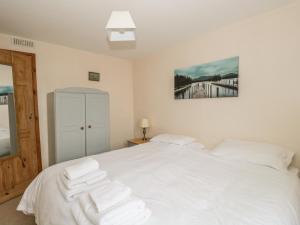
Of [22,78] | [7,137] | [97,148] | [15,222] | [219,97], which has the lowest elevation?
[15,222]

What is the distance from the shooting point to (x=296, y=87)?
1.79 metres

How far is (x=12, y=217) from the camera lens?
78.4 inches

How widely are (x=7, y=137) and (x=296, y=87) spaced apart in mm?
3692

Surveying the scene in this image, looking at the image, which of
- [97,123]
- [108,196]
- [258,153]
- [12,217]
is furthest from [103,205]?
[97,123]

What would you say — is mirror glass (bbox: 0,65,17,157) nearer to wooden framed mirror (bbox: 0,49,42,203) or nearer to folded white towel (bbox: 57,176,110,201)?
wooden framed mirror (bbox: 0,49,42,203)

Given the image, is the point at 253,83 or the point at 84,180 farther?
the point at 253,83

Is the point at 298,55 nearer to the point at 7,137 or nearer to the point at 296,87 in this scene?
the point at 296,87

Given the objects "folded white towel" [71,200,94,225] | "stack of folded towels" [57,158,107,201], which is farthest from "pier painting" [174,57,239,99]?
"folded white towel" [71,200,94,225]

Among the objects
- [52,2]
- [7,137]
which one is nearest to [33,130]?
[7,137]

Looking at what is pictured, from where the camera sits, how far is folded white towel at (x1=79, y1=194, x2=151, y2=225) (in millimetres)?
885

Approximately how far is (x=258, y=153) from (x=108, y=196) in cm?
163

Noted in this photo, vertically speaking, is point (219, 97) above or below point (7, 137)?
above

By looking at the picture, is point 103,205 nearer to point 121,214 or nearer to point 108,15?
point 121,214

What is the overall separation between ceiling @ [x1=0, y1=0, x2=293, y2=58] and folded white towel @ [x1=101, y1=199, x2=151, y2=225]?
1831 mm
